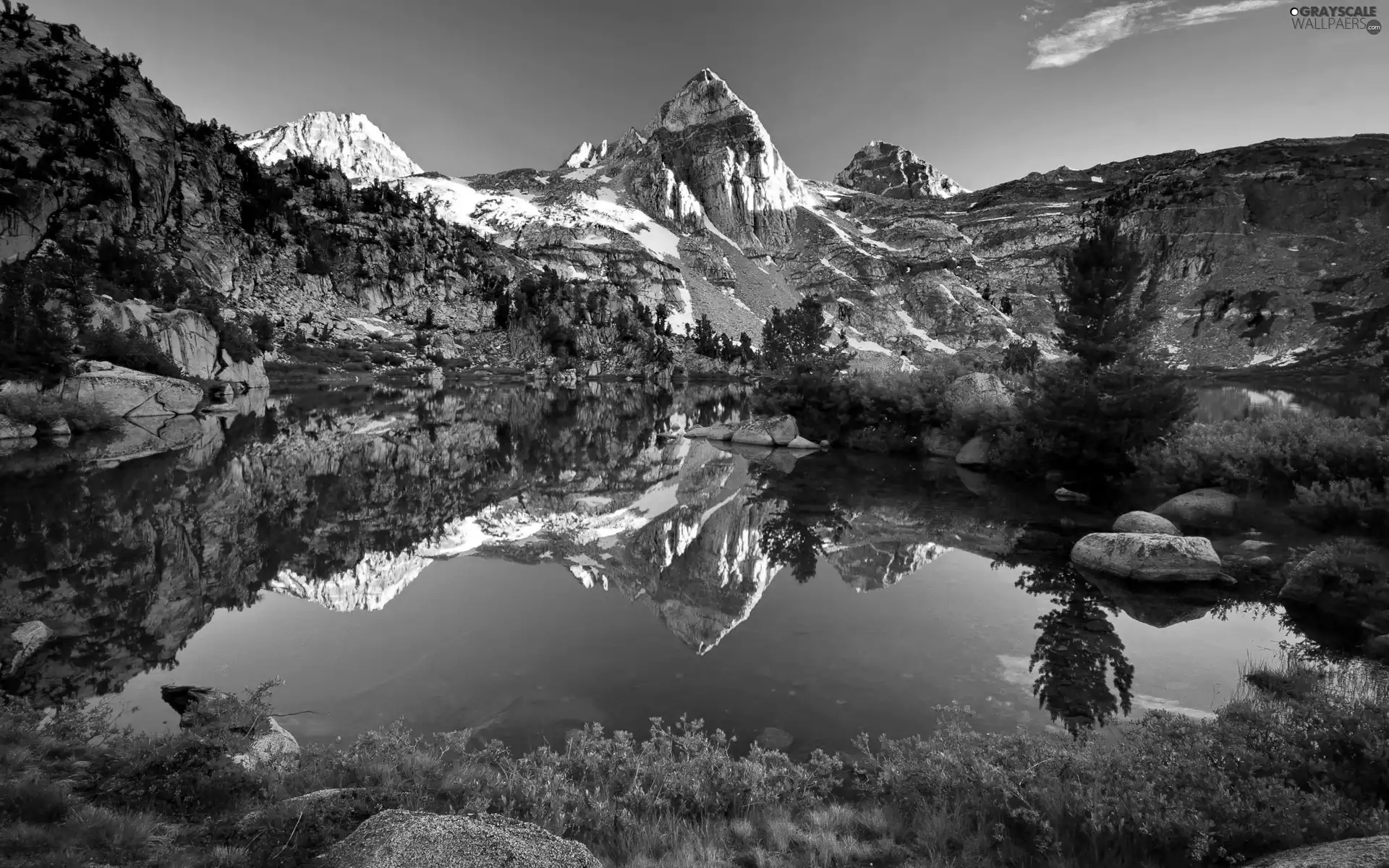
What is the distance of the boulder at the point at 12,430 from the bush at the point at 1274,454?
4638 centimetres

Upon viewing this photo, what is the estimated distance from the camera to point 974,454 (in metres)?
25.3

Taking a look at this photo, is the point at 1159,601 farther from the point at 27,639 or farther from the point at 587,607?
the point at 27,639

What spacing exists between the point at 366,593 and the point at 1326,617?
674 inches

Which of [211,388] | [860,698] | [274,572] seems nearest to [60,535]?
[274,572]

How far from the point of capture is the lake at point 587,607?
25.7ft

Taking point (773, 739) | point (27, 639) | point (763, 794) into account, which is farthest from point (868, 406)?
point (27, 639)

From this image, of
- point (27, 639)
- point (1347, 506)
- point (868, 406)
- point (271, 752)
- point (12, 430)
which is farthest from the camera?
point (868, 406)

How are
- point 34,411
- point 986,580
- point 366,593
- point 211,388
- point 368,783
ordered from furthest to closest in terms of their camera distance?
point 211,388
point 34,411
point 986,580
point 366,593
point 368,783

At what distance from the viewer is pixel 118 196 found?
305 ft

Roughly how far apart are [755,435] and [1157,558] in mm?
23646

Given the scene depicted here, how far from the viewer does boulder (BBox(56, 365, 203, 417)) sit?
113 feet

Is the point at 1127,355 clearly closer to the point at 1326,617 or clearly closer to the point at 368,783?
the point at 1326,617

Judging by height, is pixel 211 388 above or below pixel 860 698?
above

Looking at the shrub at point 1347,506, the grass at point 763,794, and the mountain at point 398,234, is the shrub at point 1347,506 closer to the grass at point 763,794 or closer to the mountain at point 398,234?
the grass at point 763,794
